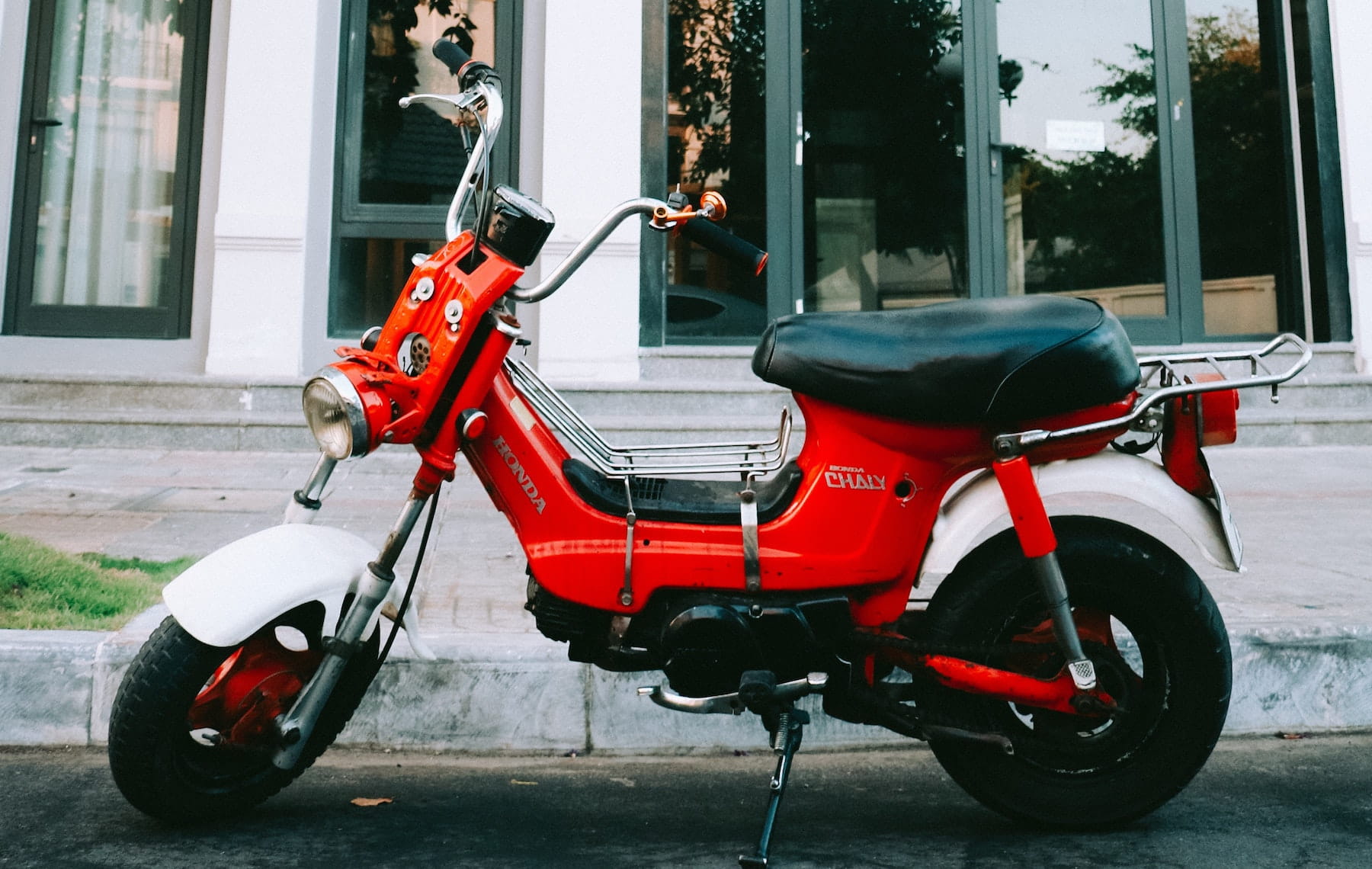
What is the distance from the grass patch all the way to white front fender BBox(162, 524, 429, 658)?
110 centimetres

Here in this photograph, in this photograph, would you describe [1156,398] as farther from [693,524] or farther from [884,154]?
[884,154]

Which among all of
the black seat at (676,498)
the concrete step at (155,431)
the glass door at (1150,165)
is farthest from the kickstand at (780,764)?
the glass door at (1150,165)

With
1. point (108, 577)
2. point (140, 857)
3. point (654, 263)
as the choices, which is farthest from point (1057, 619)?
point (654, 263)

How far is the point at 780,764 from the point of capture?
2312mm

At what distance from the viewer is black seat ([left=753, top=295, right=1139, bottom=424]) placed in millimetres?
2283

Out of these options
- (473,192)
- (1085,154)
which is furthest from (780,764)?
(1085,154)

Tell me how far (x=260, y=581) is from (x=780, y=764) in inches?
46.2

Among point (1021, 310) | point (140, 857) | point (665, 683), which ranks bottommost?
point (140, 857)

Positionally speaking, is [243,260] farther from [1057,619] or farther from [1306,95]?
[1306,95]

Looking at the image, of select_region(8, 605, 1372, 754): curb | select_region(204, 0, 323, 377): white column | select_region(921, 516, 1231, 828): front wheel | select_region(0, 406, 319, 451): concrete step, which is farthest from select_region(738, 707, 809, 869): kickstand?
select_region(204, 0, 323, 377): white column

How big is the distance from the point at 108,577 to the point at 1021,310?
3062mm

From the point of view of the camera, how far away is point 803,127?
307 inches

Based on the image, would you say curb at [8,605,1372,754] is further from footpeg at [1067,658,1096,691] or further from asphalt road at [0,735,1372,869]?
footpeg at [1067,658,1096,691]

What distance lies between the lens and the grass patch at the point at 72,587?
3266mm
